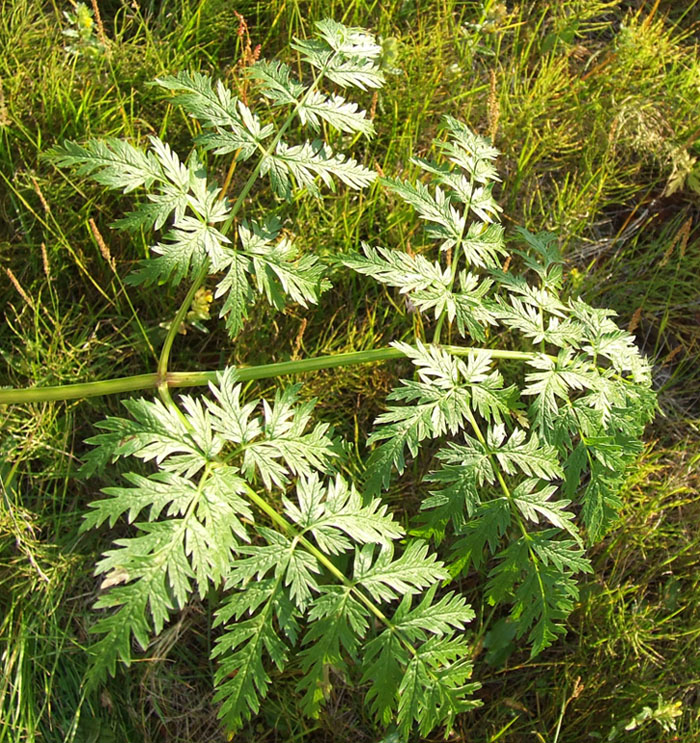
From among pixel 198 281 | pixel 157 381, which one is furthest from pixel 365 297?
pixel 157 381

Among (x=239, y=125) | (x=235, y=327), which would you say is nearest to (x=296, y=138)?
(x=239, y=125)

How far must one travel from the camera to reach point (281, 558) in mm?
2314

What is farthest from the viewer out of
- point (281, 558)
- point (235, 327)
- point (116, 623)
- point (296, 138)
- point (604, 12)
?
point (604, 12)

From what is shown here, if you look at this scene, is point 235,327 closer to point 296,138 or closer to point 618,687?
point 296,138

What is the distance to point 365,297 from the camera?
330 centimetres

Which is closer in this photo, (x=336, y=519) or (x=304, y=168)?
(x=336, y=519)

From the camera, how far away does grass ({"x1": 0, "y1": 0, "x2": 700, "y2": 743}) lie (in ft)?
9.92

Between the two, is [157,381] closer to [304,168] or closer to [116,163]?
[116,163]

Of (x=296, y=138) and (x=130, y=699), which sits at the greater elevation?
(x=296, y=138)

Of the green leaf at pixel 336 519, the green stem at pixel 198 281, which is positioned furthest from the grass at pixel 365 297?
the green leaf at pixel 336 519

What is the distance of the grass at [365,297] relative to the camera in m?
3.02

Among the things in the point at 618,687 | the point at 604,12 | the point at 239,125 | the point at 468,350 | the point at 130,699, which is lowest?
the point at 130,699

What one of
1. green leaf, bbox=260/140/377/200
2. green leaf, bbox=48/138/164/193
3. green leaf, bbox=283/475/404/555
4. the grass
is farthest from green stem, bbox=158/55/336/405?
green leaf, bbox=283/475/404/555

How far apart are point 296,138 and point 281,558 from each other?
1.95 meters
